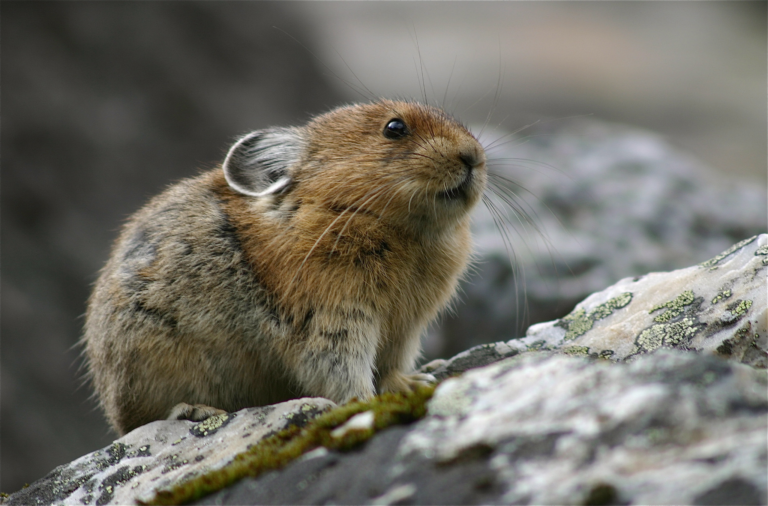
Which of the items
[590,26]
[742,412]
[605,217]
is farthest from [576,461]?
[590,26]

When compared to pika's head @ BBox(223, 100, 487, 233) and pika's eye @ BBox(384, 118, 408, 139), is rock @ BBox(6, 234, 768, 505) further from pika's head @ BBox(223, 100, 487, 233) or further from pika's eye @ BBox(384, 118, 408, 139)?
pika's eye @ BBox(384, 118, 408, 139)

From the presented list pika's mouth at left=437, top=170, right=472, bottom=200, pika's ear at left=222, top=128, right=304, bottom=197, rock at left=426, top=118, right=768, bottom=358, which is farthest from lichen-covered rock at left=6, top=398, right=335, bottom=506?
rock at left=426, top=118, right=768, bottom=358

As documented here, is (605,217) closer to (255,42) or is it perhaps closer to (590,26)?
(255,42)

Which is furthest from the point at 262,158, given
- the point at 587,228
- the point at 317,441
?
the point at 587,228

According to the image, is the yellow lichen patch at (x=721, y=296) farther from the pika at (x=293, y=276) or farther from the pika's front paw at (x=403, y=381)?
the pika's front paw at (x=403, y=381)

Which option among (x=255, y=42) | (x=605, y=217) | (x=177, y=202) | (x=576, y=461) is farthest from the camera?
(x=255, y=42)

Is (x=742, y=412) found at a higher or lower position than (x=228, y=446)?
higher

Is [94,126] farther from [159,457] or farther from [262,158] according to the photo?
[159,457]
